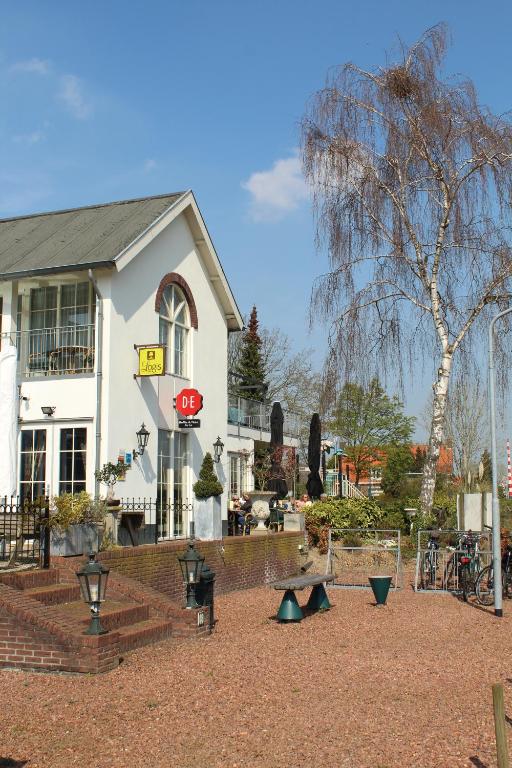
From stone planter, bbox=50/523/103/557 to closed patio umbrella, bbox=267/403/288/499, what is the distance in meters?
11.2

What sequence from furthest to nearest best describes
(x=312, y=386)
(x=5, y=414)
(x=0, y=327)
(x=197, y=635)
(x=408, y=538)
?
(x=312, y=386), (x=408, y=538), (x=0, y=327), (x=5, y=414), (x=197, y=635)

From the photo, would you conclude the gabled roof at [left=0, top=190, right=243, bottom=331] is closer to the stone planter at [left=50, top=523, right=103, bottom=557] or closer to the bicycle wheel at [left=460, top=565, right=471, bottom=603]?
the stone planter at [left=50, top=523, right=103, bottom=557]

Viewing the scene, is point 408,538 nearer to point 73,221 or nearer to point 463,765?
point 73,221

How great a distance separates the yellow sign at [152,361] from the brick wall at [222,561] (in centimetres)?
335

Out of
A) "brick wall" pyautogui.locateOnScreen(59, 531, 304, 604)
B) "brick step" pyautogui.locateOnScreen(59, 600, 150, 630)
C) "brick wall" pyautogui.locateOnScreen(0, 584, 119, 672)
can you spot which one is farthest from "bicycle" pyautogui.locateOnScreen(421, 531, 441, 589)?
"brick wall" pyautogui.locateOnScreen(0, 584, 119, 672)

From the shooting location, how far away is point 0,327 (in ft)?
56.3

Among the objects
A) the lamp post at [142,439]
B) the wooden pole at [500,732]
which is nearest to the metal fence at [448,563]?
the lamp post at [142,439]

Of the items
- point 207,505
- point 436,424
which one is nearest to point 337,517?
point 436,424

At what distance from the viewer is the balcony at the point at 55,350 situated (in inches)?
652

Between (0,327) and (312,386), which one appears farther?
(312,386)

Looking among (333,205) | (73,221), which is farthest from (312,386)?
(73,221)

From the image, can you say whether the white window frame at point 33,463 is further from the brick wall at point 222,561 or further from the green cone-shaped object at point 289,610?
the green cone-shaped object at point 289,610

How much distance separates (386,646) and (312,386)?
119ft

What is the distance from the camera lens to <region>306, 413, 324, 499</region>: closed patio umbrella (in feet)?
87.7
